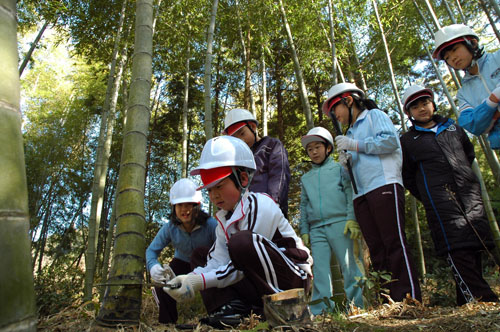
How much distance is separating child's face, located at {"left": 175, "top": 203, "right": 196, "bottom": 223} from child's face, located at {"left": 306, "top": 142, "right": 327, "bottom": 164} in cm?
125

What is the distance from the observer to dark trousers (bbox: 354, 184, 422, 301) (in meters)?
2.07

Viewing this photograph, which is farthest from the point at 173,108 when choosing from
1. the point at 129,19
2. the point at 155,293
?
the point at 155,293

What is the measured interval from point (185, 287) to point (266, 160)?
1.31 m

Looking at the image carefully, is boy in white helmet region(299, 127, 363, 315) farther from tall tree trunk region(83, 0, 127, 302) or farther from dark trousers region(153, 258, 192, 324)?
tall tree trunk region(83, 0, 127, 302)

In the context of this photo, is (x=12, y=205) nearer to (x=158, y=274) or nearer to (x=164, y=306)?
(x=158, y=274)

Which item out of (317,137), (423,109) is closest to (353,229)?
(317,137)

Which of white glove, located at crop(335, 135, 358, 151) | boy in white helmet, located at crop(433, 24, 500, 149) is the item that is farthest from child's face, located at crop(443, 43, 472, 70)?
white glove, located at crop(335, 135, 358, 151)

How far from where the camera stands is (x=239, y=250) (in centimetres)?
157

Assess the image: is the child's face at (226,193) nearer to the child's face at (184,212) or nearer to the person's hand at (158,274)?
the person's hand at (158,274)

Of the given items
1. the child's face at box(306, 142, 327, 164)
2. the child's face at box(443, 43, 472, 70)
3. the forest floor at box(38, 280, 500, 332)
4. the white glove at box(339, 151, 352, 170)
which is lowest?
the forest floor at box(38, 280, 500, 332)

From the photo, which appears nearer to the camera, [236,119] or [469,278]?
[469,278]

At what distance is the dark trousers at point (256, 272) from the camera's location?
1564mm

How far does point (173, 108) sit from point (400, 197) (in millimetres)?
10783

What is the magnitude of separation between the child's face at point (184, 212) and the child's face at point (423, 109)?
6.47 ft
